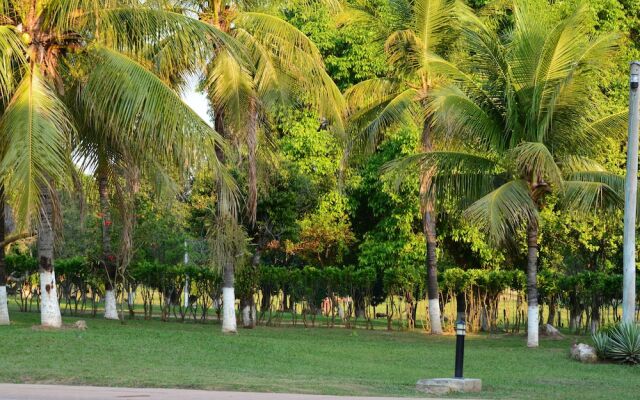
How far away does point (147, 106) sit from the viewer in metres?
19.0

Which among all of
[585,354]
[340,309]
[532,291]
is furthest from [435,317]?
[585,354]

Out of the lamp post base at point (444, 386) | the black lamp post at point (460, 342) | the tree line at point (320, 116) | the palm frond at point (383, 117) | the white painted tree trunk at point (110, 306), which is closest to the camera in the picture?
the black lamp post at point (460, 342)

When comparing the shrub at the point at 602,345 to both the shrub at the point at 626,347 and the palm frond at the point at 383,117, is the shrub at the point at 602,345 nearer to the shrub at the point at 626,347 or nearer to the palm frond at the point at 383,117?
the shrub at the point at 626,347

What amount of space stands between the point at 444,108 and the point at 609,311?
32.0ft

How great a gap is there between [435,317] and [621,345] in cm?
938

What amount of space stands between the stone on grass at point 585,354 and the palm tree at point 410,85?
753 cm

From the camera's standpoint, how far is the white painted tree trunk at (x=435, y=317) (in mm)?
29297

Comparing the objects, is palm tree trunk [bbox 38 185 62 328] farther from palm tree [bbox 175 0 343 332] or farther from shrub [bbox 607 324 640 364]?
shrub [bbox 607 324 640 364]

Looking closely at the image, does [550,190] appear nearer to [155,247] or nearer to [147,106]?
[147,106]

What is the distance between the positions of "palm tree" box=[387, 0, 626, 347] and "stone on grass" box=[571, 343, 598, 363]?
3043mm

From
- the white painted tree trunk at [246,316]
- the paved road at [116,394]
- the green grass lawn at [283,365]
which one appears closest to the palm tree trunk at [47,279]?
the green grass lawn at [283,365]

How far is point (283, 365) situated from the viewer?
17875 mm

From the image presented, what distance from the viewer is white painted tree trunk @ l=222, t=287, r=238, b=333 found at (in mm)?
25391

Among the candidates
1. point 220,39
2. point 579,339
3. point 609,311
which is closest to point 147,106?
point 220,39
